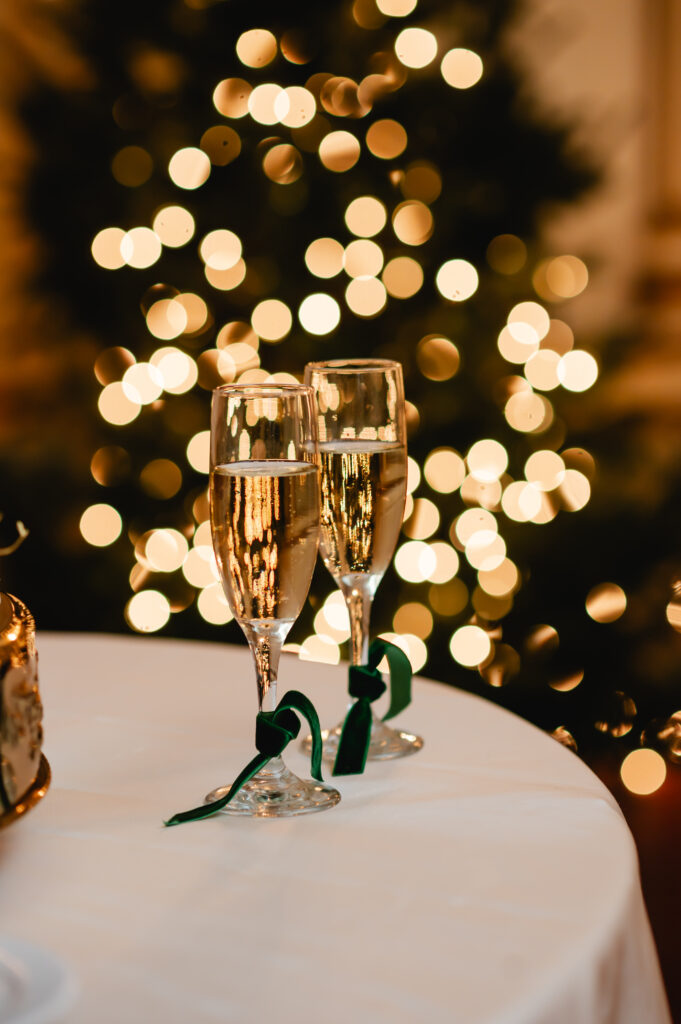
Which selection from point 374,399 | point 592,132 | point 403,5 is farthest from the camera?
point 592,132

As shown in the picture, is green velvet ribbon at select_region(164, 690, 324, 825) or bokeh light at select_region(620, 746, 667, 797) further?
bokeh light at select_region(620, 746, 667, 797)

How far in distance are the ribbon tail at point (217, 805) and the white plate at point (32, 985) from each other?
0.15 metres

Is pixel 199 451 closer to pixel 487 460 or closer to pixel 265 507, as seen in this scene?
pixel 487 460

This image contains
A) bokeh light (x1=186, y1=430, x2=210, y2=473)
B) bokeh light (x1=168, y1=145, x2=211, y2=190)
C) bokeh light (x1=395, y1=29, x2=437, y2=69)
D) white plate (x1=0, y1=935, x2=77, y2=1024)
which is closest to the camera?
white plate (x1=0, y1=935, x2=77, y2=1024)

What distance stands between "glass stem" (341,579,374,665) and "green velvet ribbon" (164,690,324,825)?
0.15 meters

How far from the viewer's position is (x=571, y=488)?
6.56 feet

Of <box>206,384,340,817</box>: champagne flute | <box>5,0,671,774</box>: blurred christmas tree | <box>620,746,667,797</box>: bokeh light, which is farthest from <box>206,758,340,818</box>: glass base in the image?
<box>620,746,667,797</box>: bokeh light

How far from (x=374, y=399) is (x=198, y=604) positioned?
1.41m

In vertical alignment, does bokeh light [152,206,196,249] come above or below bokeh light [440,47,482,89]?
below

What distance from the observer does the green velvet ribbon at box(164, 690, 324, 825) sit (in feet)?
2.26

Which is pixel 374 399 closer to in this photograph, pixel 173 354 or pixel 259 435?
pixel 259 435

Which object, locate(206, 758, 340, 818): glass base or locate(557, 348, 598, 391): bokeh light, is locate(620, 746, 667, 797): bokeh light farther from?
locate(206, 758, 340, 818): glass base

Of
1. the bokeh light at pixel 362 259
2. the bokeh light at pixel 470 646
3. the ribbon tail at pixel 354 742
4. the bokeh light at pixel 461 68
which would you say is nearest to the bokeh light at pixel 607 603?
the bokeh light at pixel 470 646

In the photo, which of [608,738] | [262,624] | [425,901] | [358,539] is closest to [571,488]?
[608,738]
